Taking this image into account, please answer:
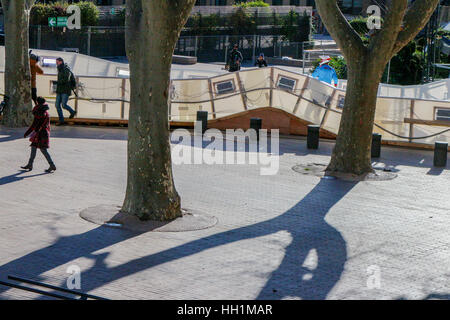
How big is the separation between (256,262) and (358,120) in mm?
7330

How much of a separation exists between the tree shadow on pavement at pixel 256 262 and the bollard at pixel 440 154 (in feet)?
19.9

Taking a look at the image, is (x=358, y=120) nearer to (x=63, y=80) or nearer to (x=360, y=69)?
(x=360, y=69)

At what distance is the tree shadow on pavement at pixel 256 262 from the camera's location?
30.6ft

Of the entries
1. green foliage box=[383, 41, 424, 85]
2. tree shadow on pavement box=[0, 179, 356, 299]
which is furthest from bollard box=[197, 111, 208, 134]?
green foliage box=[383, 41, 424, 85]

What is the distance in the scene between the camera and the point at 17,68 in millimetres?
20359

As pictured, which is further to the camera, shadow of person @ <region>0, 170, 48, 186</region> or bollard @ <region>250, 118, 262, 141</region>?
bollard @ <region>250, 118, 262, 141</region>

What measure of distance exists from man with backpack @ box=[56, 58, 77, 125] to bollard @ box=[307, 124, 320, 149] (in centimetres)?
639

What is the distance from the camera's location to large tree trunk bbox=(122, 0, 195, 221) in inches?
465

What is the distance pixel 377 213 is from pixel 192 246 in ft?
13.5

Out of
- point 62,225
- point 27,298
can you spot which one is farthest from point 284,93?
point 27,298

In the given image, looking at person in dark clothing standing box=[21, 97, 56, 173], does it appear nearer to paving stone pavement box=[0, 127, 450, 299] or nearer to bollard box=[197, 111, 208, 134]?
paving stone pavement box=[0, 127, 450, 299]

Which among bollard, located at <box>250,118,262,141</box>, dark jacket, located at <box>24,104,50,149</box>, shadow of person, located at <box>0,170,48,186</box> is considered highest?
dark jacket, located at <box>24,104,50,149</box>

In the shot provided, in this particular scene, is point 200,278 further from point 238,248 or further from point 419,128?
point 419,128

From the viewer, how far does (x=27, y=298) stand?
840 cm
